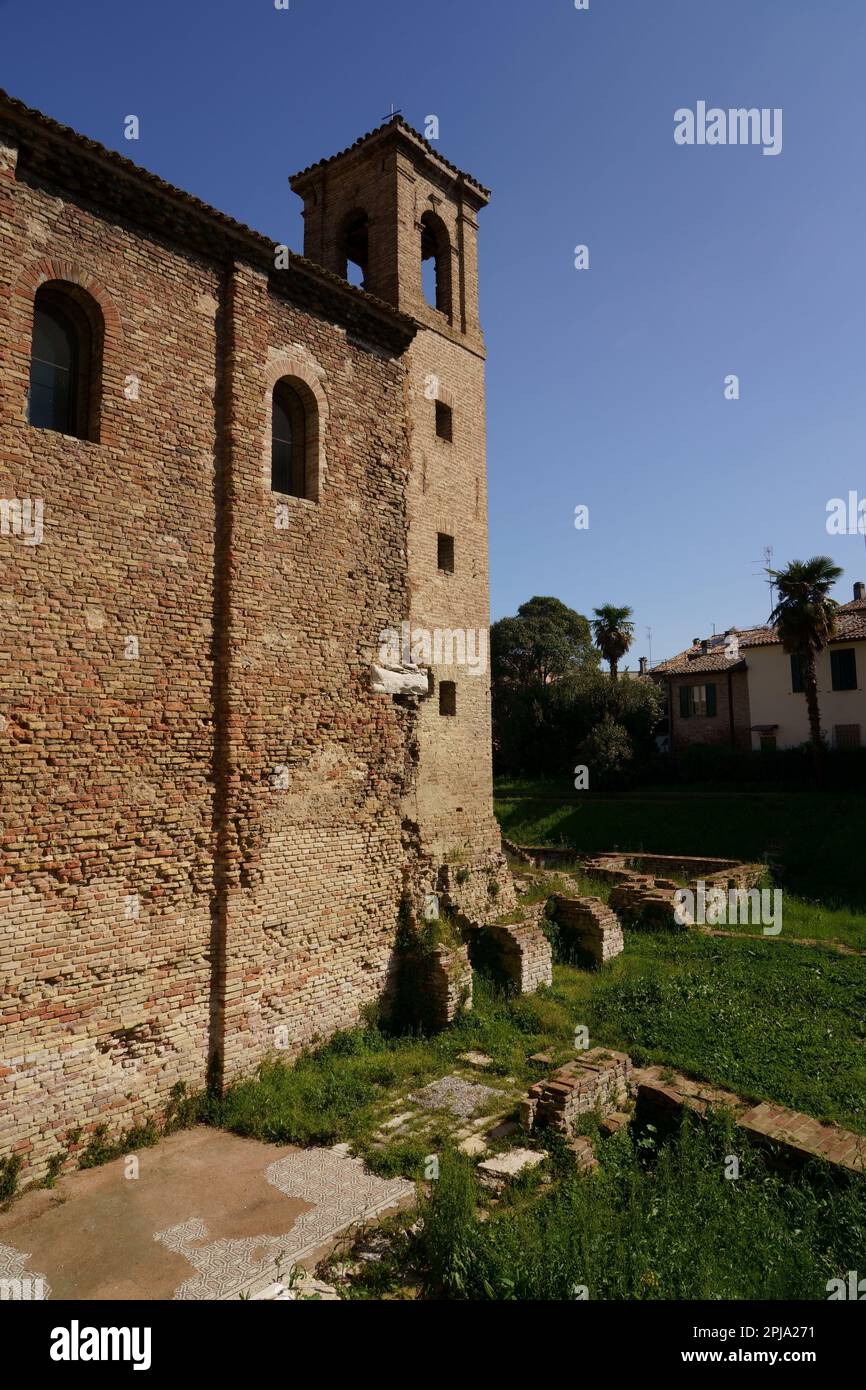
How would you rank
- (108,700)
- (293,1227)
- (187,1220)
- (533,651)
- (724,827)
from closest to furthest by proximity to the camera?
(293,1227) → (187,1220) → (108,700) → (724,827) → (533,651)

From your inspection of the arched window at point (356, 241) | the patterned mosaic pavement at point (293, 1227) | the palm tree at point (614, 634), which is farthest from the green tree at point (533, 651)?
the patterned mosaic pavement at point (293, 1227)

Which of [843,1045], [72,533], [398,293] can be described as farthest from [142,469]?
[843,1045]

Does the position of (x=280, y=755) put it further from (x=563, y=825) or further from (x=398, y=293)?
(x=563, y=825)

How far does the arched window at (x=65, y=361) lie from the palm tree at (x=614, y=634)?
3023 centimetres

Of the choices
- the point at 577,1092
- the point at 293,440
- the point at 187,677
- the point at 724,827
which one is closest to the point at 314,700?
the point at 187,677

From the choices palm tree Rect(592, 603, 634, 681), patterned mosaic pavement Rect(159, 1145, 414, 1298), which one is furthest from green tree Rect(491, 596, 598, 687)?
patterned mosaic pavement Rect(159, 1145, 414, 1298)

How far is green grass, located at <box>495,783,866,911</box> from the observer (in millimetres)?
20188

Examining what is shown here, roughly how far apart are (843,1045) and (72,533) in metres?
10.4

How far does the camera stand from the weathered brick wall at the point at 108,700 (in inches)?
295

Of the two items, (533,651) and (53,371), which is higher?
(533,651)

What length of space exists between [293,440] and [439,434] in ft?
12.1

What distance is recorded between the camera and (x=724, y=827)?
24406 millimetres

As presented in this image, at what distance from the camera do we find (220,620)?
9.40 metres

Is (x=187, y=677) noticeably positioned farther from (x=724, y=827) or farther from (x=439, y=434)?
(x=724, y=827)
